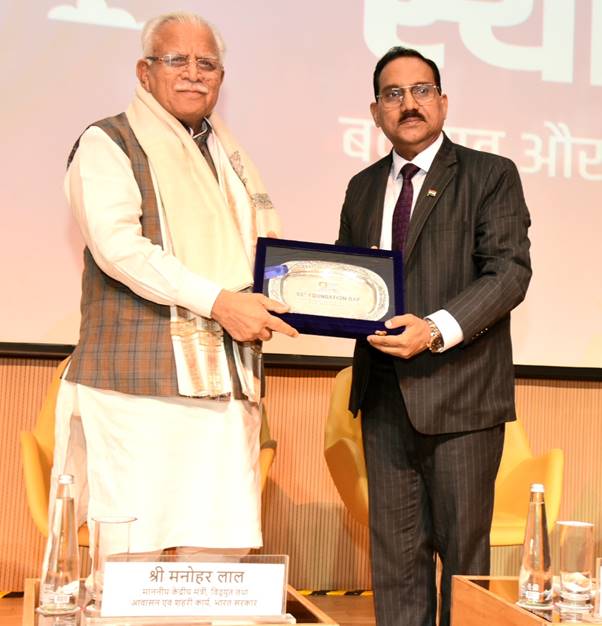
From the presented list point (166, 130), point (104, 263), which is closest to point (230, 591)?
point (104, 263)

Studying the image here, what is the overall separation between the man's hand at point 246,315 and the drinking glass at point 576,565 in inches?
33.4

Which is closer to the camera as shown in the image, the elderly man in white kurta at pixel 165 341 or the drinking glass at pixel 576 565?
the drinking glass at pixel 576 565

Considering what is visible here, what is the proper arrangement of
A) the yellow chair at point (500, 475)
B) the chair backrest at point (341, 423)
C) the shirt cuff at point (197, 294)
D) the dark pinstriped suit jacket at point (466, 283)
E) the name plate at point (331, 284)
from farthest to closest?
1. the chair backrest at point (341, 423)
2. the yellow chair at point (500, 475)
3. the dark pinstriped suit jacket at point (466, 283)
4. the name plate at point (331, 284)
5. the shirt cuff at point (197, 294)

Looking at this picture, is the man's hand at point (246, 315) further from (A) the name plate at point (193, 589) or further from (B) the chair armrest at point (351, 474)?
(B) the chair armrest at point (351, 474)

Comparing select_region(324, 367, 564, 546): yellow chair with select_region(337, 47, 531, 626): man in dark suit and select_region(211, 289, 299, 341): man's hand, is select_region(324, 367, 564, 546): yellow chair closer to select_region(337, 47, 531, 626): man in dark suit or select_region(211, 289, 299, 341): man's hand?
select_region(337, 47, 531, 626): man in dark suit

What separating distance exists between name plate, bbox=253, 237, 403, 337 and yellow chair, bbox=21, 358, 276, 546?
0.77m

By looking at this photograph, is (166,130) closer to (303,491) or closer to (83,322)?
(83,322)

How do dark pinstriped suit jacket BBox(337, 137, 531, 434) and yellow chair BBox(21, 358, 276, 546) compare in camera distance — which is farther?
yellow chair BBox(21, 358, 276, 546)

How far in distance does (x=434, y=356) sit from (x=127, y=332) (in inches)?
32.5

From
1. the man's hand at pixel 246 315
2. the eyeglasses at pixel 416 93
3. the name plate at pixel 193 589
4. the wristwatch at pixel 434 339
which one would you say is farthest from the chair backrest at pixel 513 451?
the name plate at pixel 193 589

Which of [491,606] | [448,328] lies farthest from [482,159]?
[491,606]

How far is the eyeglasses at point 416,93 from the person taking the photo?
9.05 feet

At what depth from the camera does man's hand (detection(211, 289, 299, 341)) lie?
2.38m

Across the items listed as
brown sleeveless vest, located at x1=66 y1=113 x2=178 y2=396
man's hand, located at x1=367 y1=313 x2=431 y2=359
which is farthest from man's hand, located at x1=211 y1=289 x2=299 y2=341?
man's hand, located at x1=367 y1=313 x2=431 y2=359
